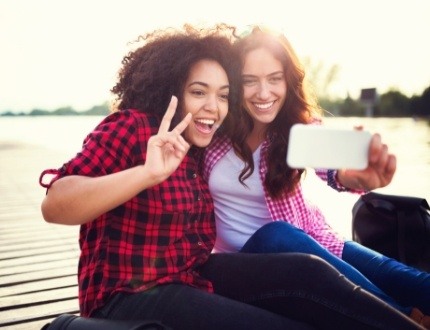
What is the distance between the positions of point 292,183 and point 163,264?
3.26 feet

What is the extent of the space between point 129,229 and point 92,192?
0.30 m

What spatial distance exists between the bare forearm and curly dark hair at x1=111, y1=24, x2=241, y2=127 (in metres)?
0.50

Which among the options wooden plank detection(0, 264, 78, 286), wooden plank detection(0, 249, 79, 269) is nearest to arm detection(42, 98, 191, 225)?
wooden plank detection(0, 264, 78, 286)

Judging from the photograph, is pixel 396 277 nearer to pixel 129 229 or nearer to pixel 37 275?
pixel 129 229

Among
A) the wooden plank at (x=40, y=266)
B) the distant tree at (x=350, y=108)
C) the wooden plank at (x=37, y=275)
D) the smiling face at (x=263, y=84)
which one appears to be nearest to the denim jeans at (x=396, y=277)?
the smiling face at (x=263, y=84)

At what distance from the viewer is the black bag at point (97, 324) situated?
1.55m

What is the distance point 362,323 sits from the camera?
1.73m

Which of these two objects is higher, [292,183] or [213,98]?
[213,98]

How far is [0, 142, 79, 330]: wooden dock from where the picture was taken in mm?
2838

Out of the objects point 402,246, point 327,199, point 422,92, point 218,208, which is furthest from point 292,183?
point 422,92

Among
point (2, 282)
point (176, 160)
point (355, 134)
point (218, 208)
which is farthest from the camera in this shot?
point (2, 282)

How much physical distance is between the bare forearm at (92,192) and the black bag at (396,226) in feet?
5.24

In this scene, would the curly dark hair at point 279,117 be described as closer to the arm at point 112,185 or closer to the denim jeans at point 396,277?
the denim jeans at point 396,277

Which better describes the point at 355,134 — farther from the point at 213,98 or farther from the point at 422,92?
the point at 422,92
